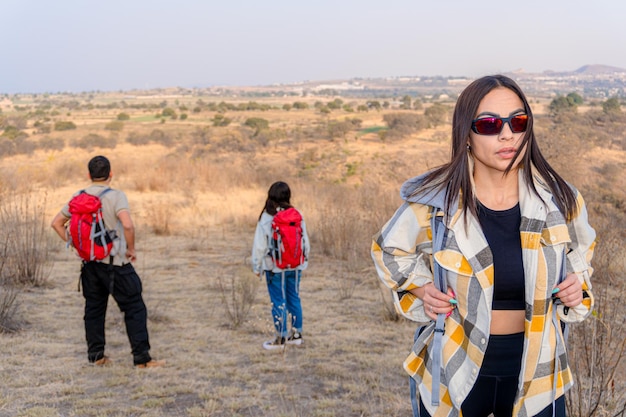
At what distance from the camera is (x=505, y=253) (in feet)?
6.51

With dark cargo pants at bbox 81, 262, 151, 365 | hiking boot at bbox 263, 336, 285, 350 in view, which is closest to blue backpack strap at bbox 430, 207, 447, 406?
dark cargo pants at bbox 81, 262, 151, 365

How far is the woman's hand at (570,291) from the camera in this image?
1.95m

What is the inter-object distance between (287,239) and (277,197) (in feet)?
1.21

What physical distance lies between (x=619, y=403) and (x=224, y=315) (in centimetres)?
433

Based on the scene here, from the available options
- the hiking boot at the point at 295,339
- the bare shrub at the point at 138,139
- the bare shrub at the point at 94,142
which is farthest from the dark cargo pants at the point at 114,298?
the bare shrub at the point at 138,139

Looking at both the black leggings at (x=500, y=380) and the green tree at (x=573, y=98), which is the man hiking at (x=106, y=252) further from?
the green tree at (x=573, y=98)

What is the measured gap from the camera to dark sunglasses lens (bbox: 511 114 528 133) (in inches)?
78.9

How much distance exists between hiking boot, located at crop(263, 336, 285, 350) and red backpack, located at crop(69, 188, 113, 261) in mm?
1845

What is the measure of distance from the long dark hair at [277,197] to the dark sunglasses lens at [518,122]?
11.3 feet

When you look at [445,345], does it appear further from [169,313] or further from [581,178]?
[581,178]

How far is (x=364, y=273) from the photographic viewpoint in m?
9.09

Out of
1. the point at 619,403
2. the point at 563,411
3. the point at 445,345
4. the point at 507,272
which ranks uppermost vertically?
the point at 507,272

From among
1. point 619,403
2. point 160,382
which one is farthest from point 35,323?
point 619,403

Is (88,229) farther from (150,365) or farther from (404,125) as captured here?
(404,125)
